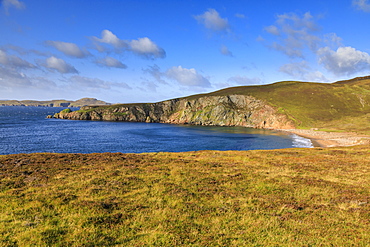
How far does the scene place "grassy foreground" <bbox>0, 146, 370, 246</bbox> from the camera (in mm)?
11500

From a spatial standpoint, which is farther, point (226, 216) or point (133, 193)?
point (133, 193)

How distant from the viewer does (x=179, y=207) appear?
1584cm

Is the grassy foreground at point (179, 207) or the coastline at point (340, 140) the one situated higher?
the grassy foreground at point (179, 207)

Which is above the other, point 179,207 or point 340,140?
point 179,207

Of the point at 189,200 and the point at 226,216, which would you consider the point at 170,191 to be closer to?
the point at 189,200

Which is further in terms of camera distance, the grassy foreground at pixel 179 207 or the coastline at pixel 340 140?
the coastline at pixel 340 140

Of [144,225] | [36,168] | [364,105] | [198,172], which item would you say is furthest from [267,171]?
[364,105]

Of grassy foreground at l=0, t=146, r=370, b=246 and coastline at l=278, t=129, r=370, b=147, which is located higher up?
grassy foreground at l=0, t=146, r=370, b=246

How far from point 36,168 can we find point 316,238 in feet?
96.5

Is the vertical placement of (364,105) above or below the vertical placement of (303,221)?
above

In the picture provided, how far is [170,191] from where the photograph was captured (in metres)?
19.3

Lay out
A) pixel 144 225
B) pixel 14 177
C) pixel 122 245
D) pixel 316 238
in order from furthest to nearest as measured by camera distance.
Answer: pixel 14 177 → pixel 144 225 → pixel 316 238 → pixel 122 245

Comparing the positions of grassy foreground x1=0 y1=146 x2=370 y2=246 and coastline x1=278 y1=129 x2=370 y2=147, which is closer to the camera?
grassy foreground x1=0 y1=146 x2=370 y2=246

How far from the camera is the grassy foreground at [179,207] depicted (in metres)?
11.5
